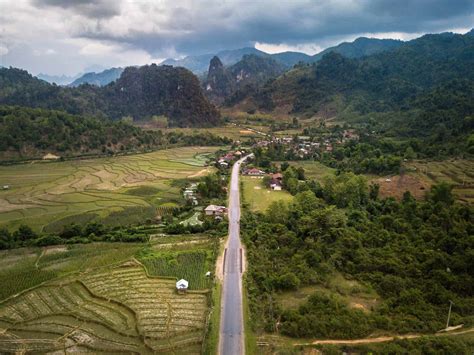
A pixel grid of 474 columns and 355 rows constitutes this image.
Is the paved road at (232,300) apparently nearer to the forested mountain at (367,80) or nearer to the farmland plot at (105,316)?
the farmland plot at (105,316)

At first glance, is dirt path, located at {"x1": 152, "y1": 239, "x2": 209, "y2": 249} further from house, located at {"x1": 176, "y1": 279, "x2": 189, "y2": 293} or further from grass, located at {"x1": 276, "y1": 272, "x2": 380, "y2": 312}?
grass, located at {"x1": 276, "y1": 272, "x2": 380, "y2": 312}

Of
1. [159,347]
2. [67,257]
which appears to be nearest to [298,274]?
[159,347]

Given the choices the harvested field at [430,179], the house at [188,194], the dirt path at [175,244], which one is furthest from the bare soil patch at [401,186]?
the dirt path at [175,244]

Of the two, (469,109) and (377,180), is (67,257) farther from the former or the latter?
(469,109)

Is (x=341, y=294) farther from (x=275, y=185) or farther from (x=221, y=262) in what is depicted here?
(x=275, y=185)

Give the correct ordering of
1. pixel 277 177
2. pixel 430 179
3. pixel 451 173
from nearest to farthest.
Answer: pixel 430 179
pixel 451 173
pixel 277 177

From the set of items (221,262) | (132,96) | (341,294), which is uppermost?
(132,96)

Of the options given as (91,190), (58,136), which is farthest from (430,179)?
(58,136)
